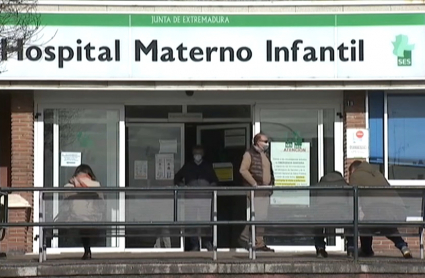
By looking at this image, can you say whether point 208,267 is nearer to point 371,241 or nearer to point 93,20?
point 371,241

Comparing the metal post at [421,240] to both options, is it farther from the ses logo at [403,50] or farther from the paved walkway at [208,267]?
the ses logo at [403,50]

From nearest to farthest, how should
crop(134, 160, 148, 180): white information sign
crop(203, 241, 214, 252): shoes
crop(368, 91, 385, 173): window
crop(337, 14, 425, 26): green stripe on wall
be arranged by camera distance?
1. crop(203, 241, 214, 252): shoes
2. crop(337, 14, 425, 26): green stripe on wall
3. crop(368, 91, 385, 173): window
4. crop(134, 160, 148, 180): white information sign

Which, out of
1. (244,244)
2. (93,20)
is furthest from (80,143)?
(244,244)

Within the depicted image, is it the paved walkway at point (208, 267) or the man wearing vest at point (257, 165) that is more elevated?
the man wearing vest at point (257, 165)

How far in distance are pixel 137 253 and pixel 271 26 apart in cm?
407

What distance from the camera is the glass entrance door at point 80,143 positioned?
1426cm

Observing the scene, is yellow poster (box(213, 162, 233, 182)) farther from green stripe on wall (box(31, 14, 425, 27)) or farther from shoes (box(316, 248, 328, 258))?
shoes (box(316, 248, 328, 258))

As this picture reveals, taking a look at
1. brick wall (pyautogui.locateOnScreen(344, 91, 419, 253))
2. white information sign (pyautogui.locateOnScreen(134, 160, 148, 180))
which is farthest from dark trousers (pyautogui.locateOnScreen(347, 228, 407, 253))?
white information sign (pyautogui.locateOnScreen(134, 160, 148, 180))

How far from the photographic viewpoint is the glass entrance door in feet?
46.8

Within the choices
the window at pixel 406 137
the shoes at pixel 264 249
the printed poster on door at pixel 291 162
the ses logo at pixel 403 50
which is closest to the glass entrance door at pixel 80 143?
the printed poster on door at pixel 291 162

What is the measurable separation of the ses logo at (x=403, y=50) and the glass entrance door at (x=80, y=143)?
4.46m

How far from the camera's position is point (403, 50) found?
13.7m

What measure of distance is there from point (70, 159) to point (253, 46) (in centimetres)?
343

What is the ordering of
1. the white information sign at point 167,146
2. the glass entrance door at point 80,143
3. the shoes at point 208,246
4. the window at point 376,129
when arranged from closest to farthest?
the shoes at point 208,246 < the window at point 376,129 < the glass entrance door at point 80,143 < the white information sign at point 167,146
